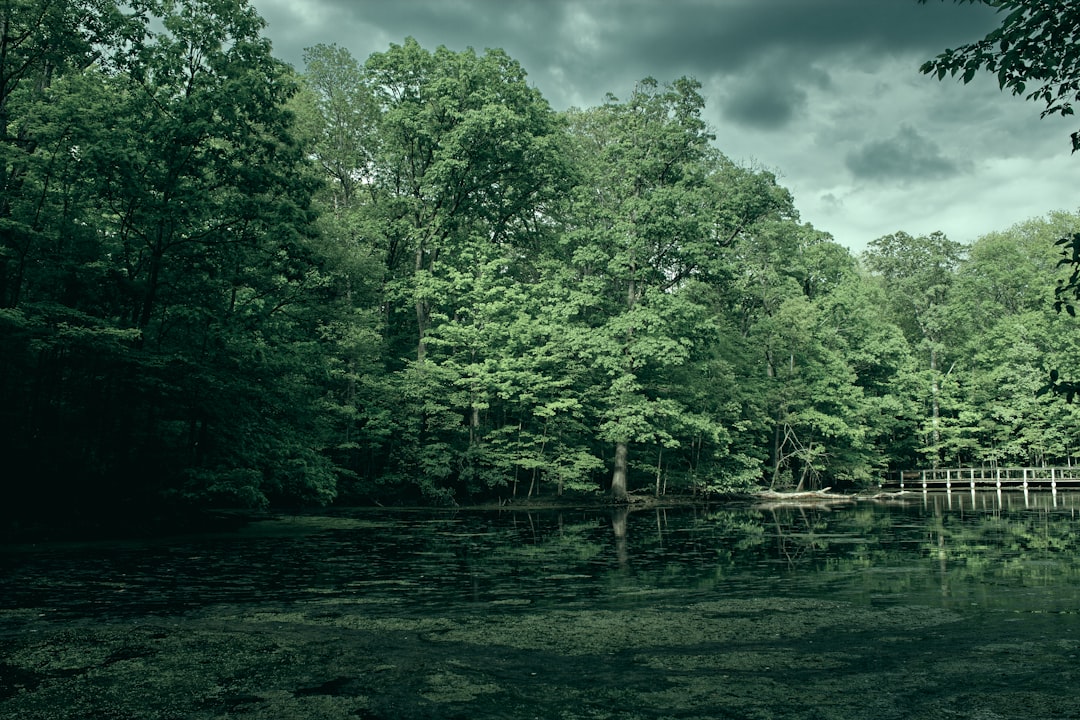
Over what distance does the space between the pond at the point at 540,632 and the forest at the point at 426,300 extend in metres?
2.97

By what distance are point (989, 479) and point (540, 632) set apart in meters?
44.0

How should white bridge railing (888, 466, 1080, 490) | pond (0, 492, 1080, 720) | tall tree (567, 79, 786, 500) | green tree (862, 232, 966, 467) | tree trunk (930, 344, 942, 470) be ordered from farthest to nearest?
1. green tree (862, 232, 966, 467)
2. tree trunk (930, 344, 942, 470)
3. white bridge railing (888, 466, 1080, 490)
4. tall tree (567, 79, 786, 500)
5. pond (0, 492, 1080, 720)

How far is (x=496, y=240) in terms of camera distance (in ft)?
120

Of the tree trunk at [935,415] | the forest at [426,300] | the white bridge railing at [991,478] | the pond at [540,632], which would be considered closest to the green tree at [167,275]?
the forest at [426,300]

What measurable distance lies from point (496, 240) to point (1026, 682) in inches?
1300

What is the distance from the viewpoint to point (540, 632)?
6691 mm

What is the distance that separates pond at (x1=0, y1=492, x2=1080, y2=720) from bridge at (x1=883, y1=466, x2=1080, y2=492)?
32670 millimetres

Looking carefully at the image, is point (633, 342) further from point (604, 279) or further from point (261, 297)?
point (261, 297)

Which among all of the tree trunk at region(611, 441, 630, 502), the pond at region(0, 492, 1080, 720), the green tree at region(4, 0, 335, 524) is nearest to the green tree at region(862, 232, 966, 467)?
the tree trunk at region(611, 441, 630, 502)

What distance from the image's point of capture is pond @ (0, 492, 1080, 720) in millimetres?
4645

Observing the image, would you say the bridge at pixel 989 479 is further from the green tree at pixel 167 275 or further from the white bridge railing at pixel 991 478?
the green tree at pixel 167 275

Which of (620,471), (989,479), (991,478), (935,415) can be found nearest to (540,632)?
(620,471)

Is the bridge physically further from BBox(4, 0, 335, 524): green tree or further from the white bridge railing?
BBox(4, 0, 335, 524): green tree

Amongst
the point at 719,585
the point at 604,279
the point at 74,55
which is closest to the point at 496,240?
the point at 604,279
